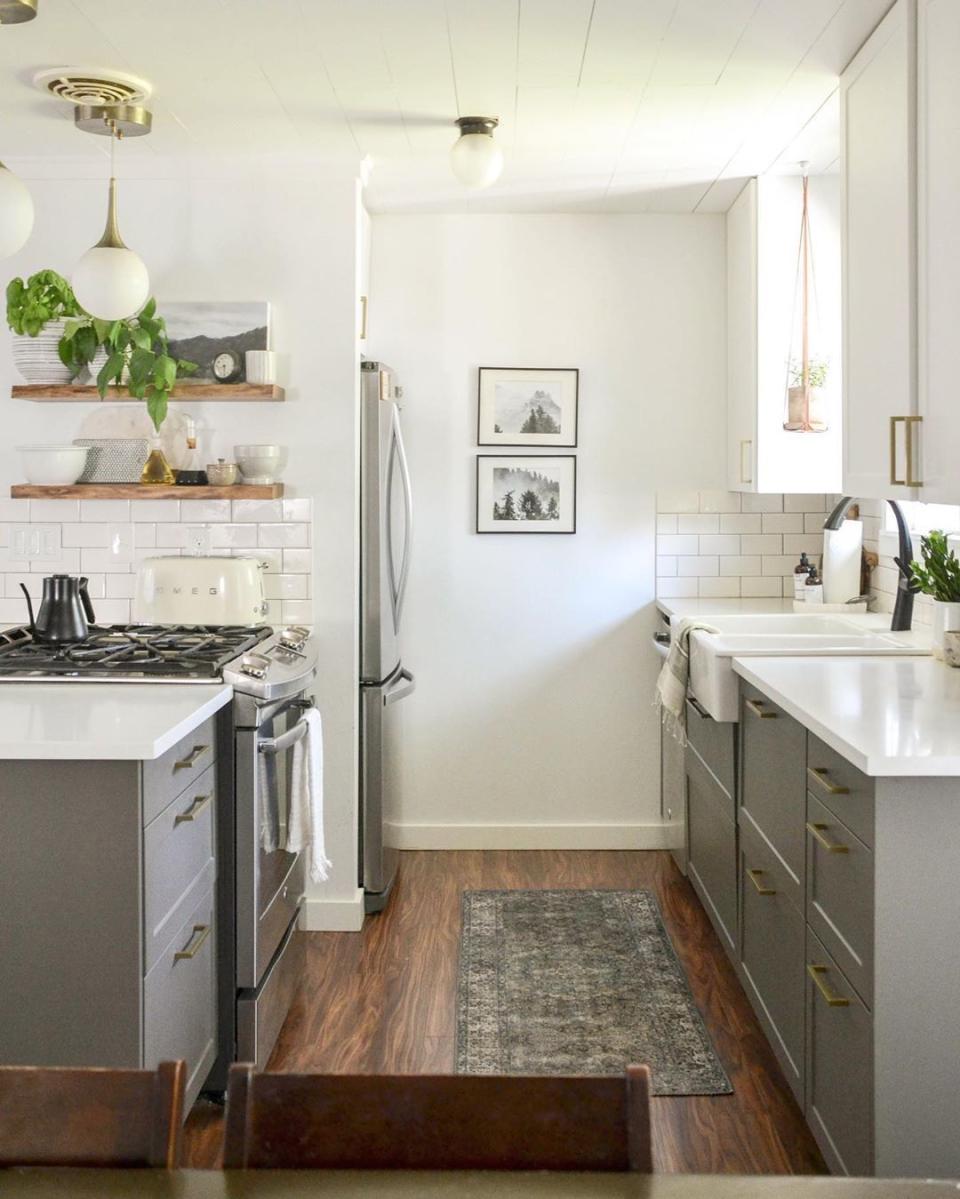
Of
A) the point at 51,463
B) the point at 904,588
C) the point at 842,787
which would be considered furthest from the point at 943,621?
the point at 51,463

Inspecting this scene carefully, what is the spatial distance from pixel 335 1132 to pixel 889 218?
2.47 meters

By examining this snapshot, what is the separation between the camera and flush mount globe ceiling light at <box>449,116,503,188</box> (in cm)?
351

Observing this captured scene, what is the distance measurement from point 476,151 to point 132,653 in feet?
5.49

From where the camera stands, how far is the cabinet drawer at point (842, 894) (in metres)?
2.15

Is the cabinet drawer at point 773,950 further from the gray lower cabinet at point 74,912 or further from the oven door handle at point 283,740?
the gray lower cabinet at point 74,912

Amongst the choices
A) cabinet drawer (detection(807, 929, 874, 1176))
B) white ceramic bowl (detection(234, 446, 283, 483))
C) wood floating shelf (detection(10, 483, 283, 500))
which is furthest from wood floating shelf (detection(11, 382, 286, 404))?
cabinet drawer (detection(807, 929, 874, 1176))

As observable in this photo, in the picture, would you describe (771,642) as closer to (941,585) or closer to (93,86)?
(941,585)

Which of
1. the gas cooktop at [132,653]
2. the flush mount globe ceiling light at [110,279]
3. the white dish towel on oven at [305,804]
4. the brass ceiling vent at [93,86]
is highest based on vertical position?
the brass ceiling vent at [93,86]

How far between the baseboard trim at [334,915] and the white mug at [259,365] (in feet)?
5.46

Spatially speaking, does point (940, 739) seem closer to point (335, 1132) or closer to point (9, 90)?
point (335, 1132)

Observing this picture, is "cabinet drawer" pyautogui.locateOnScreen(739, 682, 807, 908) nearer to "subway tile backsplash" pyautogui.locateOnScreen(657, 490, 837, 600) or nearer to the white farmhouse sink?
the white farmhouse sink

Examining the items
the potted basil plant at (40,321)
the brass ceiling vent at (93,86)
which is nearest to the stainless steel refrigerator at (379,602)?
the potted basil plant at (40,321)

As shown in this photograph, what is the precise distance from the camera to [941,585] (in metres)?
3.15

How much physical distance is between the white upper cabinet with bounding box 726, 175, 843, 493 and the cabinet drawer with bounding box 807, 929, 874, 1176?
210 cm
